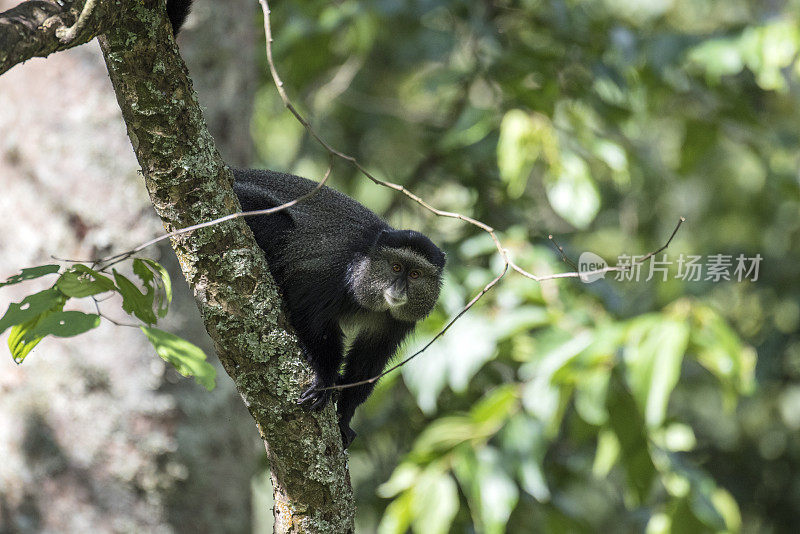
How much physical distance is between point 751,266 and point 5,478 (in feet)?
21.2

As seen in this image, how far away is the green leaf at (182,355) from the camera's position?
2.35 m

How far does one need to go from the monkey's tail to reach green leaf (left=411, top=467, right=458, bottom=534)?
125 inches

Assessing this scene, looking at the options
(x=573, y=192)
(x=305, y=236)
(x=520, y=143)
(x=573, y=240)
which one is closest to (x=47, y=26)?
(x=305, y=236)

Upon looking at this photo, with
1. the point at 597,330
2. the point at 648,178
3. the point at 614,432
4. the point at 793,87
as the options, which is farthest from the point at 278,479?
the point at 793,87

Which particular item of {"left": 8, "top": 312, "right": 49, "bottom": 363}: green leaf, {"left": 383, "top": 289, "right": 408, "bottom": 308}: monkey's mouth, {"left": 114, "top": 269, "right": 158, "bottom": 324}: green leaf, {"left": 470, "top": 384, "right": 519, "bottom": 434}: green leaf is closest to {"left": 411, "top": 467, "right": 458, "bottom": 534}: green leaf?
{"left": 470, "top": 384, "right": 519, "bottom": 434}: green leaf

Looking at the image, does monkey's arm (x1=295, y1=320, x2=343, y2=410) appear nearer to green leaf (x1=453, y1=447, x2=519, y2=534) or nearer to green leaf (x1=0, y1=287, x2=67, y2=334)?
green leaf (x1=0, y1=287, x2=67, y2=334)

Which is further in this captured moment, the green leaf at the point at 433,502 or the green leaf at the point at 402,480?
the green leaf at the point at 402,480

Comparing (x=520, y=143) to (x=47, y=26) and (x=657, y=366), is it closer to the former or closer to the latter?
(x=657, y=366)

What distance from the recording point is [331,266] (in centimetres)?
416

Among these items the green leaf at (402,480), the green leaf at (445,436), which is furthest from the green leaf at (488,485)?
the green leaf at (402,480)

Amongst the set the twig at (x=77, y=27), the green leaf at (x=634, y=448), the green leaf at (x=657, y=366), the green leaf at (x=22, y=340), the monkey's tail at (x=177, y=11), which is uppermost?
the twig at (x=77, y=27)

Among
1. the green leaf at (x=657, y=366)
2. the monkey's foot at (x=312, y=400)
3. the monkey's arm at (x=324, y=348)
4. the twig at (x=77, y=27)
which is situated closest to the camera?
the twig at (x=77, y=27)

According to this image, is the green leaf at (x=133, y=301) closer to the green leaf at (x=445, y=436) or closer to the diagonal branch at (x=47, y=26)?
the diagonal branch at (x=47, y=26)

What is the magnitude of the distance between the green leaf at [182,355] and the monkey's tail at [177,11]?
1410 mm
